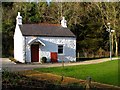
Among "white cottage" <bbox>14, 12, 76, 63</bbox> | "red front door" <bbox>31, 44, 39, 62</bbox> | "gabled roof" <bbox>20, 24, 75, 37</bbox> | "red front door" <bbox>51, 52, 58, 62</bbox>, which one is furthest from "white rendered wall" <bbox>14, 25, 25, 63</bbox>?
"red front door" <bbox>51, 52, 58, 62</bbox>

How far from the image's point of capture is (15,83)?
438 inches

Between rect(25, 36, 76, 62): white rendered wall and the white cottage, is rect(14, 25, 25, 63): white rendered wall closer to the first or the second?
the white cottage

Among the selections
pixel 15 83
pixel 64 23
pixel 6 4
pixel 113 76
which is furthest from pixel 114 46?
pixel 15 83

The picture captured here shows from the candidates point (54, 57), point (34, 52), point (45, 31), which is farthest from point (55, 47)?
point (34, 52)

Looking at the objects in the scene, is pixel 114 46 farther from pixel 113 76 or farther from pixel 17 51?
pixel 113 76

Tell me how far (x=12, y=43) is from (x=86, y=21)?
8853 millimetres

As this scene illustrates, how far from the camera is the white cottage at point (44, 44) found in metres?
28.0

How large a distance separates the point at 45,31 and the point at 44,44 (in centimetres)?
136

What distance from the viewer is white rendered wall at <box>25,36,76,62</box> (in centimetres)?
2801

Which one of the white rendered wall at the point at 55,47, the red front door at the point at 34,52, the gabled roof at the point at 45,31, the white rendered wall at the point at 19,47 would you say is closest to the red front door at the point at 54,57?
the white rendered wall at the point at 55,47

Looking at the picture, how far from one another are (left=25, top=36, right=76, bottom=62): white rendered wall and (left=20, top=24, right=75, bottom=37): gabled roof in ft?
1.11

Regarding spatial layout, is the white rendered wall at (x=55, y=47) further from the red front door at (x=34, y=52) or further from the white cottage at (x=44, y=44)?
the red front door at (x=34, y=52)

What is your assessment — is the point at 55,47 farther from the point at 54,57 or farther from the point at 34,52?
the point at 34,52

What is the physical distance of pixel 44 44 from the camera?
2823 cm
